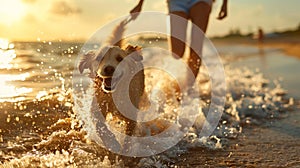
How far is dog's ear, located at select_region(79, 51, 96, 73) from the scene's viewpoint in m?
4.27

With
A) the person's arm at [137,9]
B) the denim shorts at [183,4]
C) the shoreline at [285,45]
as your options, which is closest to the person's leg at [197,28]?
the denim shorts at [183,4]

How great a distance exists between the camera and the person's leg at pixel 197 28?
18.4 feet

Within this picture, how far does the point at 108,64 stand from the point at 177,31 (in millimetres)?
2101

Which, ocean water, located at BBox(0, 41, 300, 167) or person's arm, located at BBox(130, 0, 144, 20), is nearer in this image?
ocean water, located at BBox(0, 41, 300, 167)

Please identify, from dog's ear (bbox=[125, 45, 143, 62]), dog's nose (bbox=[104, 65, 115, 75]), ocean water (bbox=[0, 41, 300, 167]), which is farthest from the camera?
dog's ear (bbox=[125, 45, 143, 62])

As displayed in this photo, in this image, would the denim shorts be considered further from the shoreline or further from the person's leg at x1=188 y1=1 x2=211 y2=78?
the shoreline

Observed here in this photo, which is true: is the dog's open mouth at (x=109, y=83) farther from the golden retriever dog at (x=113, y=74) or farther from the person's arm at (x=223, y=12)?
the person's arm at (x=223, y=12)

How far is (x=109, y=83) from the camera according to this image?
3.91 meters

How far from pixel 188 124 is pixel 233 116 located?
33.3 inches

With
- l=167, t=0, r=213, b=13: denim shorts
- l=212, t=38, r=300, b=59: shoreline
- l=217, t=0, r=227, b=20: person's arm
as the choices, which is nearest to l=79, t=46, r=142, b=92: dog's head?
l=167, t=0, r=213, b=13: denim shorts

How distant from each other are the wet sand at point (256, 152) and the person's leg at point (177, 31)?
1.50 meters

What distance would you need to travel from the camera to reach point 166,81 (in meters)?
6.99

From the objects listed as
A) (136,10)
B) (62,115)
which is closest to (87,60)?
(62,115)

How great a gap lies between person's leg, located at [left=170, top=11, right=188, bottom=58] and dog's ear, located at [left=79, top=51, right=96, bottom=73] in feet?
5.52
